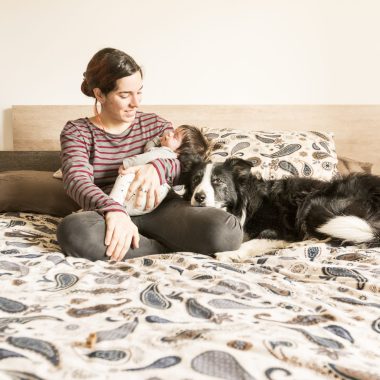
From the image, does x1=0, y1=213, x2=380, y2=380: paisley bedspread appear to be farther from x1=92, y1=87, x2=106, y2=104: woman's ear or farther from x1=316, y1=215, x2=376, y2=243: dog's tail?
x1=92, y1=87, x2=106, y2=104: woman's ear

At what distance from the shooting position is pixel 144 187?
1.80 metres

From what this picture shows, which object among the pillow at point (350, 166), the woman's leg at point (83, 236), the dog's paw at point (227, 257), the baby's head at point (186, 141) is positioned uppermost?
the baby's head at point (186, 141)

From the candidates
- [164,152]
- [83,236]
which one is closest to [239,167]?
[164,152]

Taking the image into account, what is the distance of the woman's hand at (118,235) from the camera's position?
164cm

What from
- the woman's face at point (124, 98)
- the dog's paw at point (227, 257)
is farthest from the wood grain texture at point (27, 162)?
the dog's paw at point (227, 257)

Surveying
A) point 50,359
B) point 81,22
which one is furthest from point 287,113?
point 50,359

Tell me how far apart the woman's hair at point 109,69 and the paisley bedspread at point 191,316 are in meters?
0.76

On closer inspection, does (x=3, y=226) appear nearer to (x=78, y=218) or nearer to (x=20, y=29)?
(x=78, y=218)

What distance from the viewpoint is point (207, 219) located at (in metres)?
1.70

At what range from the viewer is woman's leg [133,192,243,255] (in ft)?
5.56

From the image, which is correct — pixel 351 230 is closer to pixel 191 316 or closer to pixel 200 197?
pixel 200 197

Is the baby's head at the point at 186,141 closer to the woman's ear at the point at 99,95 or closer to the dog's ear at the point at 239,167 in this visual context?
the dog's ear at the point at 239,167

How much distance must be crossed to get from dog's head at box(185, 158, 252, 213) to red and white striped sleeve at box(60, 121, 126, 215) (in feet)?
1.42

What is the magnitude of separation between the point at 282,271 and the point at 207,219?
362 mm
